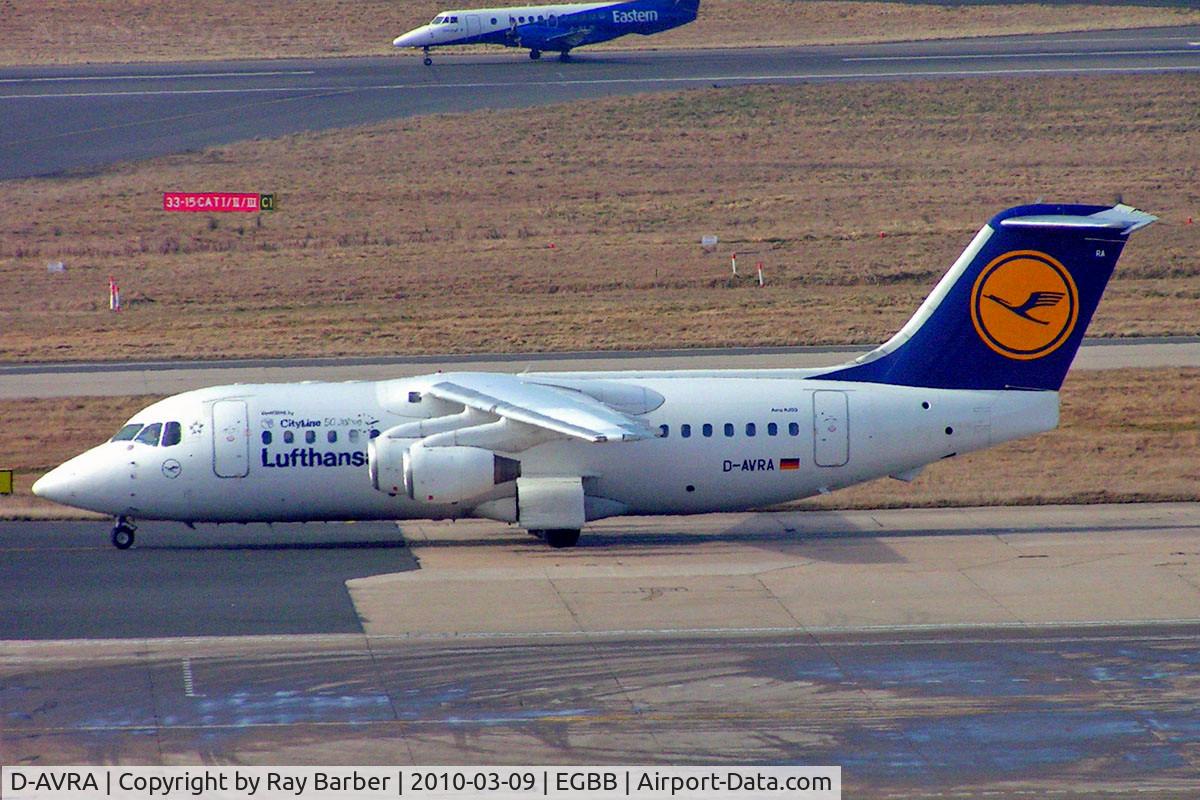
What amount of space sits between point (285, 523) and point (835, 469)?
10.2 m

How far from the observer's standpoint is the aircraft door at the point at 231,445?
1115 inches

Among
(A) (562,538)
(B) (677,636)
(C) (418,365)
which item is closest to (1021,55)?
(C) (418,365)

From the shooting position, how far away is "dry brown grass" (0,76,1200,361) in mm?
47656

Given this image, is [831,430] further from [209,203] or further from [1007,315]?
[209,203]

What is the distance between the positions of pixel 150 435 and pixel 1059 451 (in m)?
19.0

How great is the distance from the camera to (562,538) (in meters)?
28.8

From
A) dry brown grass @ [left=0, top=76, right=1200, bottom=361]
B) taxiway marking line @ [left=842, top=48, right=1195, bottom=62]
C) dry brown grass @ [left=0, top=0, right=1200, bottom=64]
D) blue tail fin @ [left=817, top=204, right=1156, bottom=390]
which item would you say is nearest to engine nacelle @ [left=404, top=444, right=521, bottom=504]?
blue tail fin @ [left=817, top=204, right=1156, bottom=390]

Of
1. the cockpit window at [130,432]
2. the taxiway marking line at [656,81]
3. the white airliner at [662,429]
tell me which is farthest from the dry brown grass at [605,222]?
the white airliner at [662,429]

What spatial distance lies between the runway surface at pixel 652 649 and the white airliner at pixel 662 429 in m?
0.93

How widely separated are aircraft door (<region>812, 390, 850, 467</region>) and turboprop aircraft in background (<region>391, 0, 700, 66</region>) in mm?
53550

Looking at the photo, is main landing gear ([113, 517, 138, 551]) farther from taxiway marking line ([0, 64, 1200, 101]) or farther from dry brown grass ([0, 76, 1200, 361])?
taxiway marking line ([0, 64, 1200, 101])

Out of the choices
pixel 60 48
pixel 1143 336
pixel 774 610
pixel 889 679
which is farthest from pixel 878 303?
pixel 60 48

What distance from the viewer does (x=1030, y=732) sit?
767 inches

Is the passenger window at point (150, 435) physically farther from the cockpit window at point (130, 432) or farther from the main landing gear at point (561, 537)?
the main landing gear at point (561, 537)
